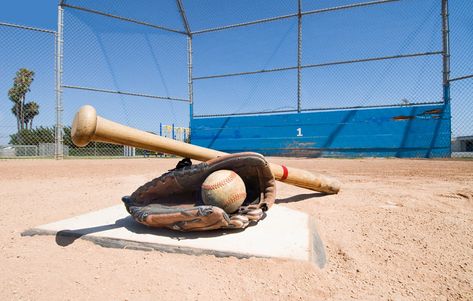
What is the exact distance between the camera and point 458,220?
2.21 meters

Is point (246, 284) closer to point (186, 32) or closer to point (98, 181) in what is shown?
point (98, 181)

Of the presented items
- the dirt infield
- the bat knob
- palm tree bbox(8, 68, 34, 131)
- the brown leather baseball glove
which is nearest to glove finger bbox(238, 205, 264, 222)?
the brown leather baseball glove

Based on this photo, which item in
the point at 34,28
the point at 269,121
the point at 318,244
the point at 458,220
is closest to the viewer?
the point at 318,244

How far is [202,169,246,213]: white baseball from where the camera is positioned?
1.87 meters

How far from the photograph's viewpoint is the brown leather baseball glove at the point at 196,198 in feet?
5.83

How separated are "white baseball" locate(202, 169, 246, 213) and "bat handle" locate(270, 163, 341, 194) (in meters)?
0.64

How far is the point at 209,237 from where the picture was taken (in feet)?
5.86

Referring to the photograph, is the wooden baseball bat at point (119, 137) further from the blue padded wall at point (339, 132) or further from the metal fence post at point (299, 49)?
the blue padded wall at point (339, 132)

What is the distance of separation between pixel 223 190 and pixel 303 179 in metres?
1.21

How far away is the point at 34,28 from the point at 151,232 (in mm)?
7425

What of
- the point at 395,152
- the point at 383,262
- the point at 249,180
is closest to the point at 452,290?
the point at 383,262

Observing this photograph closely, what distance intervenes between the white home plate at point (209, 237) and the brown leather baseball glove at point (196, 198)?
0.07 m

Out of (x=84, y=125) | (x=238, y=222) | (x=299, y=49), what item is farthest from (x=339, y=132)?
(x=84, y=125)

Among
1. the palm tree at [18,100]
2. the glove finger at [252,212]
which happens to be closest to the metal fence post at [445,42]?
the glove finger at [252,212]
